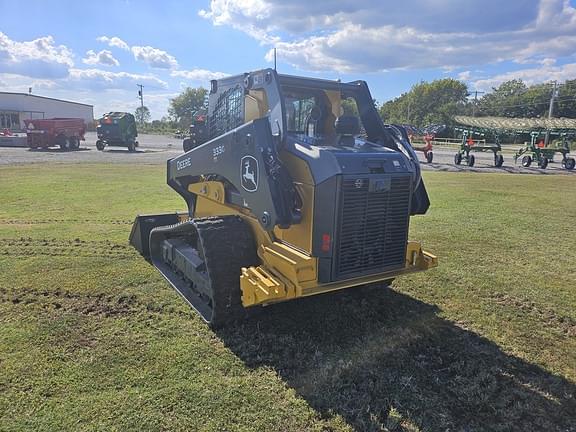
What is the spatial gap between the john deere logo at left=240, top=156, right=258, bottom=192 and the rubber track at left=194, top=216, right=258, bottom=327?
450 millimetres

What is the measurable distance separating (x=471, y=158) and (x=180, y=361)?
66.7 feet

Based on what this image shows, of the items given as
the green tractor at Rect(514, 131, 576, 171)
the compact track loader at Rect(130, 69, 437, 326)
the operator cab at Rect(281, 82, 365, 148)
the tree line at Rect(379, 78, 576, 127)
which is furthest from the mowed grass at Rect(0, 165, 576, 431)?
the tree line at Rect(379, 78, 576, 127)

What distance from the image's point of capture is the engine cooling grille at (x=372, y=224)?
3.57 metres

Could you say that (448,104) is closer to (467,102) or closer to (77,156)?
(467,102)

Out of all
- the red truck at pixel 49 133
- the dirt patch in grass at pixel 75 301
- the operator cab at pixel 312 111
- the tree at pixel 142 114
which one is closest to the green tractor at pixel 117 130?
the red truck at pixel 49 133

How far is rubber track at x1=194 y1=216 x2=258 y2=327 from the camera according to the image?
3.85m

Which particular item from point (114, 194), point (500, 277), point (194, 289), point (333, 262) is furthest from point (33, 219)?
point (500, 277)

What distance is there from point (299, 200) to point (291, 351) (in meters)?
1.24

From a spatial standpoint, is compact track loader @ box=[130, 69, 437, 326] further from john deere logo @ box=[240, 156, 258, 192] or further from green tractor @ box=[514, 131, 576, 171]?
green tractor @ box=[514, 131, 576, 171]

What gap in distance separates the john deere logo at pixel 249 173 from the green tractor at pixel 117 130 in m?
24.0

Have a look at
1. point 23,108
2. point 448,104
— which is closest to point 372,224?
point 23,108

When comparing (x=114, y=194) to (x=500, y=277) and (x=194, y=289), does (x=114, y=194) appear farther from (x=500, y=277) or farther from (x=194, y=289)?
(x=500, y=277)

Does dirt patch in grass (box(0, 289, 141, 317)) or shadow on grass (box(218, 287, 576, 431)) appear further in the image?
dirt patch in grass (box(0, 289, 141, 317))

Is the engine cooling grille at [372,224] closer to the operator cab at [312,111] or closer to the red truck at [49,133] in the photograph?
the operator cab at [312,111]
